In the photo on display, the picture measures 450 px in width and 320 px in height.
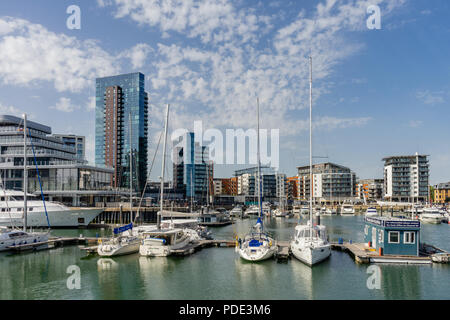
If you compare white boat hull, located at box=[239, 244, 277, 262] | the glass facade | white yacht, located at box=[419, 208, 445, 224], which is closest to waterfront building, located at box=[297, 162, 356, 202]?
white yacht, located at box=[419, 208, 445, 224]

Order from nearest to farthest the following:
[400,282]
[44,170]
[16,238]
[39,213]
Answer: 1. [400,282]
2. [16,238]
3. [39,213]
4. [44,170]

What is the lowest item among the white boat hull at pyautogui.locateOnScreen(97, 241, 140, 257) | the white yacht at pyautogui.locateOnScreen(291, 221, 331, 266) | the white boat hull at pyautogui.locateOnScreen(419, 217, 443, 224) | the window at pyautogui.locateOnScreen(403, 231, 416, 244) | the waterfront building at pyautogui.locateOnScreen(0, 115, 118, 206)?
the white boat hull at pyautogui.locateOnScreen(419, 217, 443, 224)

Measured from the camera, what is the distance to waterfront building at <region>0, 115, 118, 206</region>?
77.3 metres

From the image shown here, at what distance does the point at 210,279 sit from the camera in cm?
2830

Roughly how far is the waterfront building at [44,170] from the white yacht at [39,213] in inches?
397

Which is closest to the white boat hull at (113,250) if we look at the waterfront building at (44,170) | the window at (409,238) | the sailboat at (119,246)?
the sailboat at (119,246)

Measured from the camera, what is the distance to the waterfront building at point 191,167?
174 meters

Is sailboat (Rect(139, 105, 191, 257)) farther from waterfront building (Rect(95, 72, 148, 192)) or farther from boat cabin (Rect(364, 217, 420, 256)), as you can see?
waterfront building (Rect(95, 72, 148, 192))

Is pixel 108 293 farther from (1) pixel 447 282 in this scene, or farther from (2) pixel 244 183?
(2) pixel 244 183

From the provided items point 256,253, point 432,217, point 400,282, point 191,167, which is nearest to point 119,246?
point 256,253

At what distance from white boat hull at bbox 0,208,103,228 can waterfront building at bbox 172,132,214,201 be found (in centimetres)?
10262

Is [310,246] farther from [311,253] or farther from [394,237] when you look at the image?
[394,237]

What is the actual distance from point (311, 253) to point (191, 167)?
143 meters

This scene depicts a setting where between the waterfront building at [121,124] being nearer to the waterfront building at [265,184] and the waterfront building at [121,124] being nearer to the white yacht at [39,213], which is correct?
the waterfront building at [265,184]
